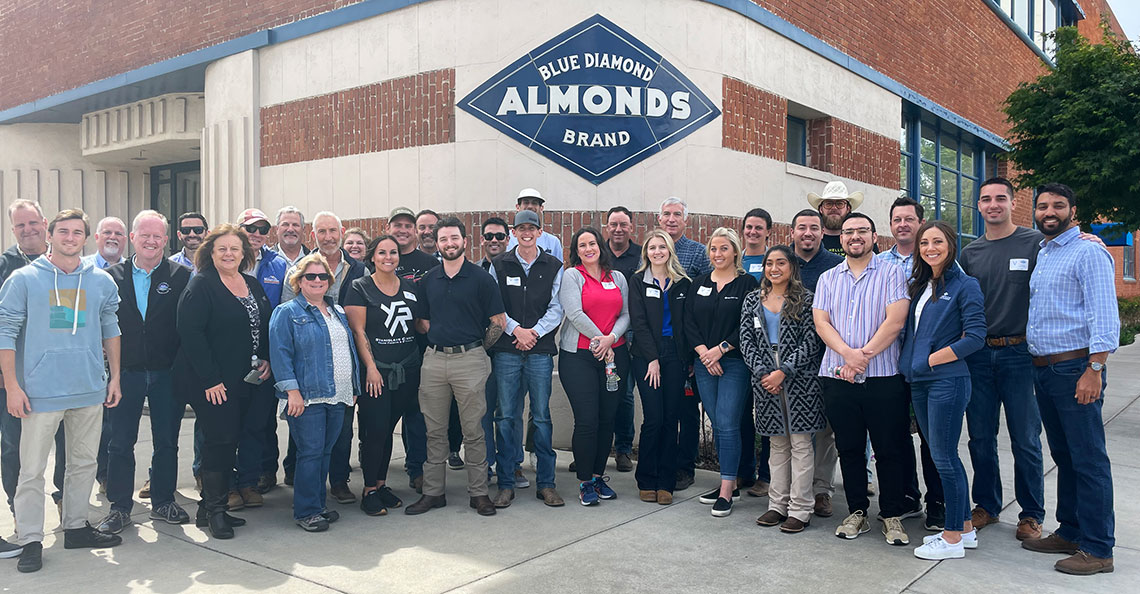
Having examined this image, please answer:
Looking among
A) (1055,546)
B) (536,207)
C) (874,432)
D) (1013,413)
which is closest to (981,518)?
(1055,546)

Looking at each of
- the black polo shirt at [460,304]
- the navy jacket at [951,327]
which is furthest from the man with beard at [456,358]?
the navy jacket at [951,327]

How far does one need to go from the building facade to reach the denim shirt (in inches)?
146

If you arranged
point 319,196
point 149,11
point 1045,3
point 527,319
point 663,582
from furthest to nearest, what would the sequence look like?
point 1045,3 → point 149,11 → point 319,196 → point 527,319 → point 663,582

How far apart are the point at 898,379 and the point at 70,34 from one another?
15068 mm

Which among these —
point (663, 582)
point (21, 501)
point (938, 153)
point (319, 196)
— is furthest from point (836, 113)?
point (21, 501)

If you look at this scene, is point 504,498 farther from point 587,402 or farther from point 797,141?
point 797,141

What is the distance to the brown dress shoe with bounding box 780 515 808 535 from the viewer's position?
5.30 m

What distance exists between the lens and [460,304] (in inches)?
228

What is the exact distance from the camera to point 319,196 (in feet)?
33.9

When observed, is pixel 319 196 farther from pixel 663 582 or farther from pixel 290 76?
pixel 663 582

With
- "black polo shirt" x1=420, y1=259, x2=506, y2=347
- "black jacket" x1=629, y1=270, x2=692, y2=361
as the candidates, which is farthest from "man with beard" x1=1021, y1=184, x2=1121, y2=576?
"black polo shirt" x1=420, y1=259, x2=506, y2=347

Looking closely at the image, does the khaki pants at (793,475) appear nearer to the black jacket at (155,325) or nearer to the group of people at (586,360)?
the group of people at (586,360)

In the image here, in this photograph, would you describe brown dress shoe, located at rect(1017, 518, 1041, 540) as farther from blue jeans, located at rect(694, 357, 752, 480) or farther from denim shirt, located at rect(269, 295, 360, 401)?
denim shirt, located at rect(269, 295, 360, 401)

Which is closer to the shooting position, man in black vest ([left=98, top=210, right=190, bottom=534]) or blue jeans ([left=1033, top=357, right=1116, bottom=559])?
blue jeans ([left=1033, top=357, right=1116, bottom=559])
